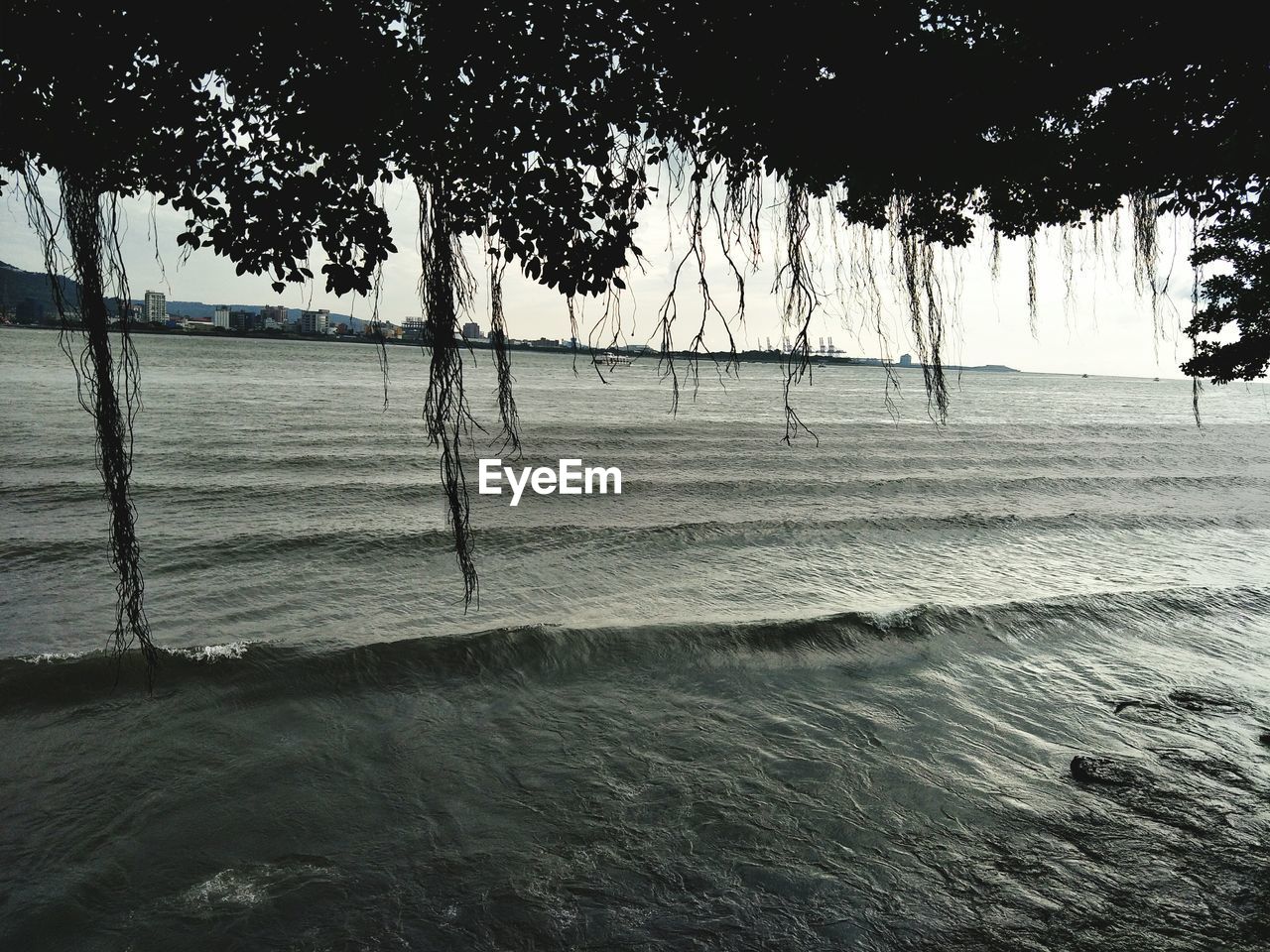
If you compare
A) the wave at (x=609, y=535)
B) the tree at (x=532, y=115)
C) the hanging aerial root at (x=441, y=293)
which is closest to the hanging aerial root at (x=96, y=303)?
the tree at (x=532, y=115)

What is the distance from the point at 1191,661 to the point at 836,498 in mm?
9712

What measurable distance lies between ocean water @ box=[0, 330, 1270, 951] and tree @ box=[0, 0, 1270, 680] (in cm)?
199

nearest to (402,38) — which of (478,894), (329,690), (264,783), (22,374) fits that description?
(478,894)

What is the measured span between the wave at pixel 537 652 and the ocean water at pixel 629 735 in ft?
0.15

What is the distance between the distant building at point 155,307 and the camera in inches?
153

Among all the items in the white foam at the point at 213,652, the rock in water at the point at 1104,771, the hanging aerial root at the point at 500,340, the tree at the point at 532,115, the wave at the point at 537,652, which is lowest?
the rock in water at the point at 1104,771

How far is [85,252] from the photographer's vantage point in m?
3.24

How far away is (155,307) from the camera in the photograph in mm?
4262

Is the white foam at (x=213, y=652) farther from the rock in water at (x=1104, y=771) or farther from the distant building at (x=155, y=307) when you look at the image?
the rock in water at (x=1104, y=771)

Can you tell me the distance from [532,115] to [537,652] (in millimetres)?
5405

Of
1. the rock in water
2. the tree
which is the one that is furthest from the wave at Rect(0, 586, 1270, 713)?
the tree

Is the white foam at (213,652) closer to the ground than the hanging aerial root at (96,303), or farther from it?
closer to the ground

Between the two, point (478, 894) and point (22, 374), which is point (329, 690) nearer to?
point (478, 894)

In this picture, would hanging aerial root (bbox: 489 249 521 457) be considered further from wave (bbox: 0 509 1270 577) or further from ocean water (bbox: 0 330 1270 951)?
wave (bbox: 0 509 1270 577)
